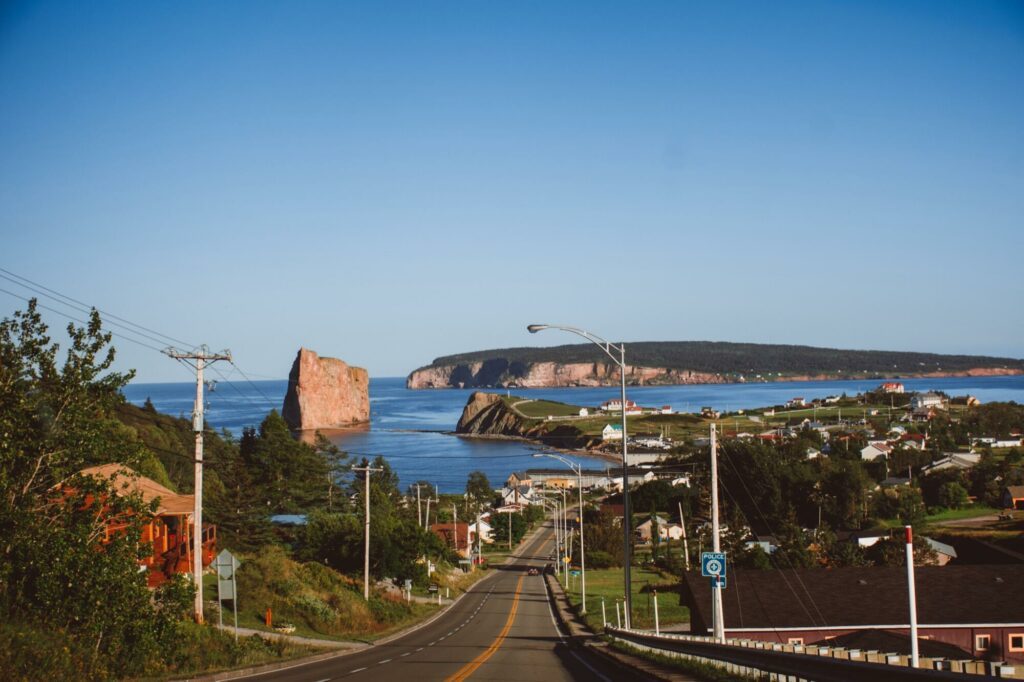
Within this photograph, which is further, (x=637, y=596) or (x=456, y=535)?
(x=456, y=535)

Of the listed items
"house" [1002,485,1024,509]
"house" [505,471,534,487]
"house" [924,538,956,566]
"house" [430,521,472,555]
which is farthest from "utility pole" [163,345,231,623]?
"house" [505,471,534,487]

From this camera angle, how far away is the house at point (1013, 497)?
83.1m

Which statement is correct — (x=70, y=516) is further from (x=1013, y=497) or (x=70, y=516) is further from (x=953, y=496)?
(x=953, y=496)

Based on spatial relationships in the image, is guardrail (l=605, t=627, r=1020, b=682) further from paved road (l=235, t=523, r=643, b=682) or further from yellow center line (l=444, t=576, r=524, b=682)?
yellow center line (l=444, t=576, r=524, b=682)

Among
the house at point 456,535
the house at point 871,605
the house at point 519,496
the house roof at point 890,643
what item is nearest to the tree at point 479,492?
the house at point 519,496

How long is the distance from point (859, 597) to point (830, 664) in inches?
1078

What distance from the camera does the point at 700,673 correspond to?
15023mm

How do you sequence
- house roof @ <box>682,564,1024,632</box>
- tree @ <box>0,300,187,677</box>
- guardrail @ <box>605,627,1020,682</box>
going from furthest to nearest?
house roof @ <box>682,564,1024,632</box>
tree @ <box>0,300,187,677</box>
guardrail @ <box>605,627,1020,682</box>

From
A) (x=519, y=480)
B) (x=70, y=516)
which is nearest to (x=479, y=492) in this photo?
(x=519, y=480)

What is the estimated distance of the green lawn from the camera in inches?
1793

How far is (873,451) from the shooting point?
130 metres

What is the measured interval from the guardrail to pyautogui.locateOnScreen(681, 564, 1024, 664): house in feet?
54.8

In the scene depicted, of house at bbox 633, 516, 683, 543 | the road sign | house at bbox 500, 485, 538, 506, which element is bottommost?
house at bbox 500, 485, 538, 506

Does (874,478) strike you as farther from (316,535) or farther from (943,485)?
(316,535)
